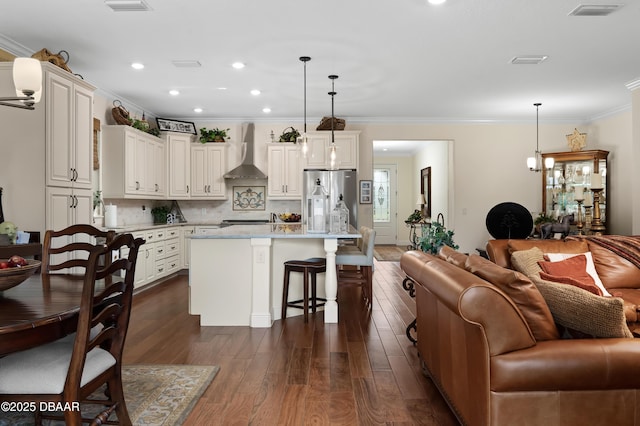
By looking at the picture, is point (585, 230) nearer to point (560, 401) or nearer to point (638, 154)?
point (638, 154)

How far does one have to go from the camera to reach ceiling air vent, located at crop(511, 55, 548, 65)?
4680 mm

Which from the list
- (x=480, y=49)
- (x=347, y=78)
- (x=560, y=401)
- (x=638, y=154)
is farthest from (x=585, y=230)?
(x=560, y=401)

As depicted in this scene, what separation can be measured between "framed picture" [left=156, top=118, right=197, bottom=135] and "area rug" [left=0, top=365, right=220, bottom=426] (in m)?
5.09

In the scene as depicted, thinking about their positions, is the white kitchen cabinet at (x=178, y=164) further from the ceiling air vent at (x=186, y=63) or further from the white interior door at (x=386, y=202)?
the white interior door at (x=386, y=202)

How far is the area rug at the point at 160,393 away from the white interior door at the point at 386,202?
9933 millimetres

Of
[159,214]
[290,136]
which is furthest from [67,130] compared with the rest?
[290,136]

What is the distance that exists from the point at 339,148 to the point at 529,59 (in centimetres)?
326

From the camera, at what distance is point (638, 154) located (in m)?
5.33

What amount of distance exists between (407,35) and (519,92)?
2.79m

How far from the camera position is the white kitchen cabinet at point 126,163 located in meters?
5.99

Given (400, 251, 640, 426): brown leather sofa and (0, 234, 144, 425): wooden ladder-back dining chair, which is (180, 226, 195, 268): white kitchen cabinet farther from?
(400, 251, 640, 426): brown leather sofa

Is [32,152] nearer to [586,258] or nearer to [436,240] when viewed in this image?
[436,240]

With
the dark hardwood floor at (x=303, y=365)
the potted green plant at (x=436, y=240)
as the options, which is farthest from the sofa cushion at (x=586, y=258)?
the dark hardwood floor at (x=303, y=365)

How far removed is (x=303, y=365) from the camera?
312 cm
